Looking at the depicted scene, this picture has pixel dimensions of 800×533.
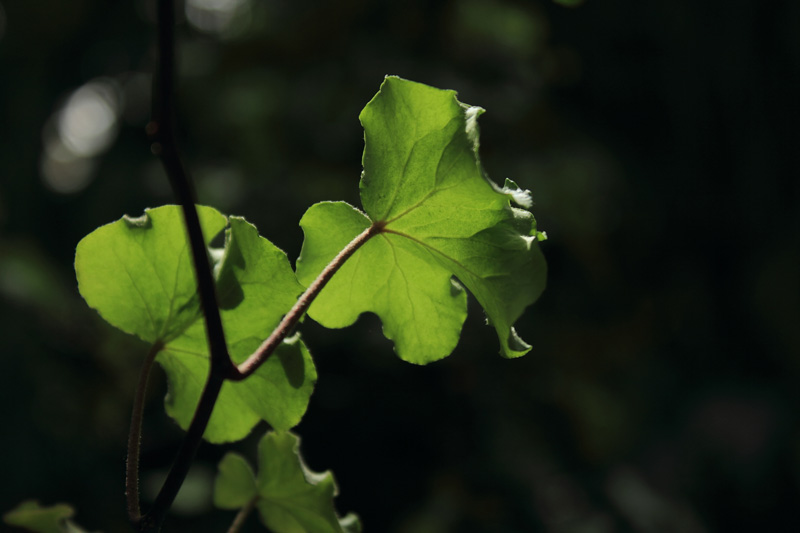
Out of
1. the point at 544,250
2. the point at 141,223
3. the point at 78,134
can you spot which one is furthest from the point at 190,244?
the point at 78,134

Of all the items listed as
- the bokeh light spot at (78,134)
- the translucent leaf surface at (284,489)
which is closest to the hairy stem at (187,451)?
the translucent leaf surface at (284,489)

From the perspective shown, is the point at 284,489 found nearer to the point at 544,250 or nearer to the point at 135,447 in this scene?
Result: the point at 135,447

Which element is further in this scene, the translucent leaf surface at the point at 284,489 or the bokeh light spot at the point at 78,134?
the bokeh light spot at the point at 78,134

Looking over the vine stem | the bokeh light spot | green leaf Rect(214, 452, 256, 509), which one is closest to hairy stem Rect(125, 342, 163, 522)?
the vine stem

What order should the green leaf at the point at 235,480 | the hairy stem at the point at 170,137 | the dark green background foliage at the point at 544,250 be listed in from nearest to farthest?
the hairy stem at the point at 170,137 → the green leaf at the point at 235,480 → the dark green background foliage at the point at 544,250

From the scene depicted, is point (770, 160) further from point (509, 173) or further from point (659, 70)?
Answer: point (509, 173)

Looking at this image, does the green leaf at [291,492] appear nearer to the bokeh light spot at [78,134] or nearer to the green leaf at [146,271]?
the green leaf at [146,271]
